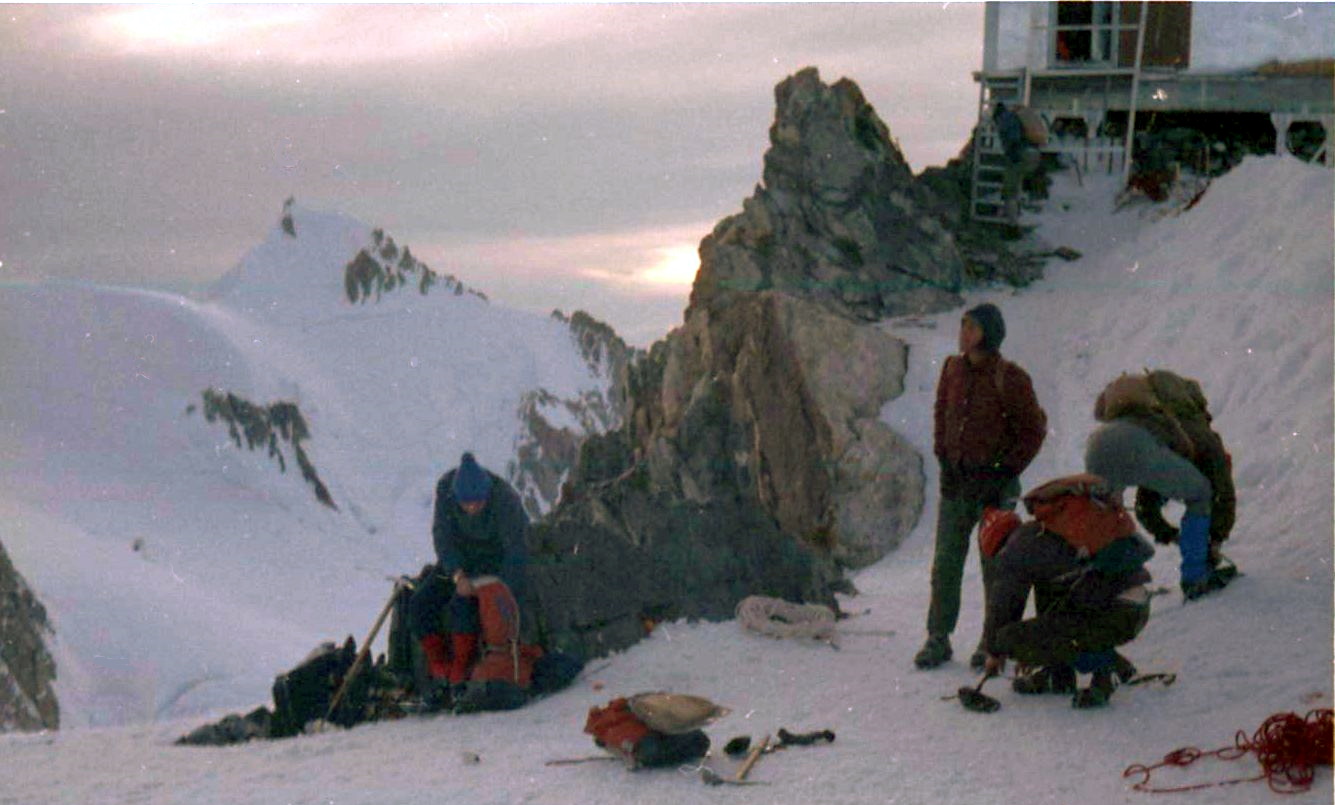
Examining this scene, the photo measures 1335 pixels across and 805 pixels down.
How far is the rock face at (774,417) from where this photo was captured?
31.1ft

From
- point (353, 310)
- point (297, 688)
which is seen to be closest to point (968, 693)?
point (297, 688)

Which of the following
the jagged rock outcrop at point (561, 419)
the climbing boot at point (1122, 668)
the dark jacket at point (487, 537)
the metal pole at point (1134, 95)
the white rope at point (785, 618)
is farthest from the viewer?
the jagged rock outcrop at point (561, 419)

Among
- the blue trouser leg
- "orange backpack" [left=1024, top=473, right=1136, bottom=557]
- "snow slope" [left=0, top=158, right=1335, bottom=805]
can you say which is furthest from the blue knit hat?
the blue trouser leg

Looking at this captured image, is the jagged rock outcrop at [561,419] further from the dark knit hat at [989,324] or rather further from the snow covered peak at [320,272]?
the dark knit hat at [989,324]

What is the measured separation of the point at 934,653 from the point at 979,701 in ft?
3.15

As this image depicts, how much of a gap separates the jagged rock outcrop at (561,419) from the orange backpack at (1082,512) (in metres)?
61.1

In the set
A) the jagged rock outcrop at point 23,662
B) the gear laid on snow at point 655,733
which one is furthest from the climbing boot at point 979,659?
the jagged rock outcrop at point 23,662

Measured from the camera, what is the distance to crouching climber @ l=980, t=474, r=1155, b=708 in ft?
21.1

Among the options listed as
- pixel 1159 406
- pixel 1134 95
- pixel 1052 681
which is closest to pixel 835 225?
pixel 1134 95

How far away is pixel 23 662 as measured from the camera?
84.2 feet

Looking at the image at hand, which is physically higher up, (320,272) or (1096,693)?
(1096,693)

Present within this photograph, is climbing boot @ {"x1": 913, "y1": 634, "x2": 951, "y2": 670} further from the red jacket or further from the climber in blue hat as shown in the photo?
the climber in blue hat

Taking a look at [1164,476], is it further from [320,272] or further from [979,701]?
[320,272]

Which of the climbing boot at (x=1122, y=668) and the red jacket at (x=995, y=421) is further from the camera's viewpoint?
the red jacket at (x=995, y=421)
